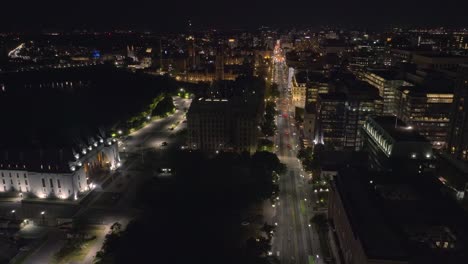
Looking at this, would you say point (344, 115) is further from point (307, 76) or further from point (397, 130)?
point (307, 76)

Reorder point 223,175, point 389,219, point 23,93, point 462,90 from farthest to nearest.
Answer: point 23,93 → point 462,90 → point 223,175 → point 389,219

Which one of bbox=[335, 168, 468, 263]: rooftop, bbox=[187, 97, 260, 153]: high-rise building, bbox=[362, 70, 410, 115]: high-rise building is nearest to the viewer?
bbox=[335, 168, 468, 263]: rooftop

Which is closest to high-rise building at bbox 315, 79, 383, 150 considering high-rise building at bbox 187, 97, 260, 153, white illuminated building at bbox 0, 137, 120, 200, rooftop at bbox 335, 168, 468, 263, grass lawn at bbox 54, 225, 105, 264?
high-rise building at bbox 187, 97, 260, 153

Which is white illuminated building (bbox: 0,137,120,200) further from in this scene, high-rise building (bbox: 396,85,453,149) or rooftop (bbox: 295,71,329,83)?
rooftop (bbox: 295,71,329,83)

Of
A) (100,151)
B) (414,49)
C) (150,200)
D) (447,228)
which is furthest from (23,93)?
(447,228)

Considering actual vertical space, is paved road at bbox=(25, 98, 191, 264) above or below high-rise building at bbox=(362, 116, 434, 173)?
below

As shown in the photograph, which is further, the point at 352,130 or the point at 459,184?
the point at 352,130

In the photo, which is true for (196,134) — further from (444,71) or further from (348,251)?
(444,71)

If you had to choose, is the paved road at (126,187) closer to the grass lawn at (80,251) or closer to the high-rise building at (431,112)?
the grass lawn at (80,251)
